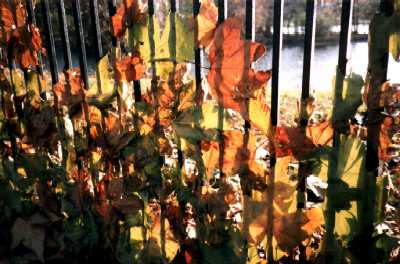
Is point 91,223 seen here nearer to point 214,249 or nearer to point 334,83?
point 214,249

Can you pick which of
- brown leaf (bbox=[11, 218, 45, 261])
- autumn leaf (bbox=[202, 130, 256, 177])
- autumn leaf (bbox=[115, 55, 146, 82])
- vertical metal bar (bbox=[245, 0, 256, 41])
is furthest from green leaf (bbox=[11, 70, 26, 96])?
vertical metal bar (bbox=[245, 0, 256, 41])

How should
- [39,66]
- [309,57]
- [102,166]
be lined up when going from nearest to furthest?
1. [309,57]
2. [102,166]
3. [39,66]

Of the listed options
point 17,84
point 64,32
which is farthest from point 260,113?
point 17,84

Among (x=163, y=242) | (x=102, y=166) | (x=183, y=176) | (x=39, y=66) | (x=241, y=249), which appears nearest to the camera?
(x=241, y=249)

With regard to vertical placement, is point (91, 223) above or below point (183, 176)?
below

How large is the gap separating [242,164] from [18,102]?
1449 millimetres

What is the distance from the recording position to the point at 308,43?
1.32 metres

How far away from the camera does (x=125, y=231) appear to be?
1809 millimetres

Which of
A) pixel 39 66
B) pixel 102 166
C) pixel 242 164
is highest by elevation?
pixel 39 66

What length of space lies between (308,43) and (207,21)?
33 centimetres

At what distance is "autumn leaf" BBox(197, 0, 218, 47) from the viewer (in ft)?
4.60

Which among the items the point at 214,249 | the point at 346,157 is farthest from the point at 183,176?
the point at 346,157

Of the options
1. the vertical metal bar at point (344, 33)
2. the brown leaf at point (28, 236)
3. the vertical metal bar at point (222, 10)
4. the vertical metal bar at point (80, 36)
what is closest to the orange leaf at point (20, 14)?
the vertical metal bar at point (80, 36)

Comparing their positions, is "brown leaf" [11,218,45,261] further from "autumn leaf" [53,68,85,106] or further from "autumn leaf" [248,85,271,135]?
"autumn leaf" [248,85,271,135]
